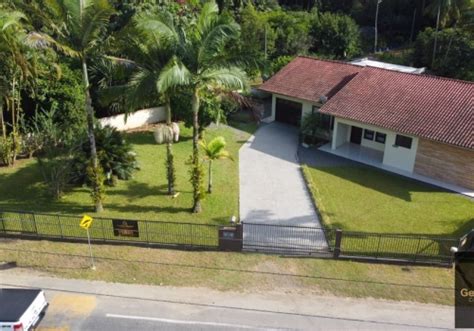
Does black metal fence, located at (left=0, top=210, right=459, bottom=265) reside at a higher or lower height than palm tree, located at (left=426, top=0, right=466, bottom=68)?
lower

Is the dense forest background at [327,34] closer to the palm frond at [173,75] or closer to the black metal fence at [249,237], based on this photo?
the black metal fence at [249,237]

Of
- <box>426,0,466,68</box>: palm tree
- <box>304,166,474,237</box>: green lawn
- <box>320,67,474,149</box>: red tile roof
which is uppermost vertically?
<box>426,0,466,68</box>: palm tree

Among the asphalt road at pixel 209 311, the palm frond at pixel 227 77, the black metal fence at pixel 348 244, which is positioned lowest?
the asphalt road at pixel 209 311

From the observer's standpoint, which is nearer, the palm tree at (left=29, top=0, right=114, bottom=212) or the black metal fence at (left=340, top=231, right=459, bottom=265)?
the palm tree at (left=29, top=0, right=114, bottom=212)

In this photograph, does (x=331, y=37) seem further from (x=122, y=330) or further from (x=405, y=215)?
(x=122, y=330)

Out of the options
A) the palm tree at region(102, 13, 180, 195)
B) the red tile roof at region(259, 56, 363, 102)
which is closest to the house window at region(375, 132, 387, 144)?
the red tile roof at region(259, 56, 363, 102)

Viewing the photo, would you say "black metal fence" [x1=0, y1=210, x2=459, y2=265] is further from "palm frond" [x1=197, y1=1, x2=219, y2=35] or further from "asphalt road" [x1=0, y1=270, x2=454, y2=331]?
"palm frond" [x1=197, y1=1, x2=219, y2=35]

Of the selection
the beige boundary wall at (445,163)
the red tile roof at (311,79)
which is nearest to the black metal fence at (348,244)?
the beige boundary wall at (445,163)
